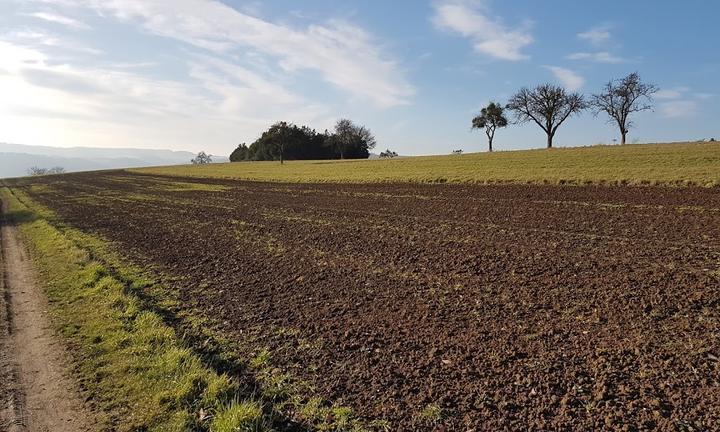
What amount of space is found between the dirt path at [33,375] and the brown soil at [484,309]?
236 cm

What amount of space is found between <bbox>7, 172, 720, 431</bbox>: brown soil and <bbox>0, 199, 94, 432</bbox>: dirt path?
2.36 metres

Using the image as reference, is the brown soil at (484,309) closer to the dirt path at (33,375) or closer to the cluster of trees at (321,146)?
the dirt path at (33,375)

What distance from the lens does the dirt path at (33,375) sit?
530 cm

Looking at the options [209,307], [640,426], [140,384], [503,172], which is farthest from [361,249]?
[503,172]

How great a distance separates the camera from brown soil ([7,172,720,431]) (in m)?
5.20

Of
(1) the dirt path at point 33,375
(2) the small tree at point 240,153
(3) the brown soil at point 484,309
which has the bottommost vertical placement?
(1) the dirt path at point 33,375

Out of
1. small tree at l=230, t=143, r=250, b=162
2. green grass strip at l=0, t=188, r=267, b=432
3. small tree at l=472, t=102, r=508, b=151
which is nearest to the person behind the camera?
green grass strip at l=0, t=188, r=267, b=432

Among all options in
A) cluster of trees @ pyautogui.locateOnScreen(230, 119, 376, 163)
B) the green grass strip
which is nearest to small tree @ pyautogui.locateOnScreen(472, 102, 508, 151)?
cluster of trees @ pyautogui.locateOnScreen(230, 119, 376, 163)

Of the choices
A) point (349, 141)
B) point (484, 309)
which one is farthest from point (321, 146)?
point (484, 309)

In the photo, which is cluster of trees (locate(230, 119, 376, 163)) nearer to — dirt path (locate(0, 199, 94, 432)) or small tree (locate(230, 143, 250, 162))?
small tree (locate(230, 143, 250, 162))

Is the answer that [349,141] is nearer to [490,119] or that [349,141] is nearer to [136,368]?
[490,119]

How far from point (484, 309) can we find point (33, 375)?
6.92 meters

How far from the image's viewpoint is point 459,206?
22688 millimetres

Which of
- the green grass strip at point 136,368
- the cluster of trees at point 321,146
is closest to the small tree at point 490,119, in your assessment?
the cluster of trees at point 321,146
